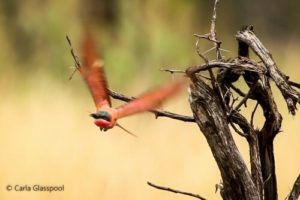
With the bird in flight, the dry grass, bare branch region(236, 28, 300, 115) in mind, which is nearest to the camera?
the bird in flight

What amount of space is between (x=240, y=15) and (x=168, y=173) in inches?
18.8

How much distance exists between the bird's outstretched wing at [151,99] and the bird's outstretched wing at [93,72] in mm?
30

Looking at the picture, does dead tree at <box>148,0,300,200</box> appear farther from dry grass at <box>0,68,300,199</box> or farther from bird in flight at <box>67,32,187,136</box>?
dry grass at <box>0,68,300,199</box>

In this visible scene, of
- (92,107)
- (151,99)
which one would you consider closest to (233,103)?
(151,99)

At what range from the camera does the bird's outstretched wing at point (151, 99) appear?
945 mm

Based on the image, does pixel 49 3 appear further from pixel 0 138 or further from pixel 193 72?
pixel 193 72

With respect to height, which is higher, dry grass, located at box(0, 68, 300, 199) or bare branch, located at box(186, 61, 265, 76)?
dry grass, located at box(0, 68, 300, 199)

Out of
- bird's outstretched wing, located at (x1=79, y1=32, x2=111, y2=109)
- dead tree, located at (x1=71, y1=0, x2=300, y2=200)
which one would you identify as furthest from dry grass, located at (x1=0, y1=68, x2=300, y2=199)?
bird's outstretched wing, located at (x1=79, y1=32, x2=111, y2=109)

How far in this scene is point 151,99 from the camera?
949mm

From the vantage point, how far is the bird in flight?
944 mm

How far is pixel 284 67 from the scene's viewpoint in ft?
5.62

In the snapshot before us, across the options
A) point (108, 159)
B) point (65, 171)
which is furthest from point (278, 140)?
point (65, 171)

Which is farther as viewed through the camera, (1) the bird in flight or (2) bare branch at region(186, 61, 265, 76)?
(2) bare branch at region(186, 61, 265, 76)

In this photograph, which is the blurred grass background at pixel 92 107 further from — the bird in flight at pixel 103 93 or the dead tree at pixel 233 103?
the bird in flight at pixel 103 93
